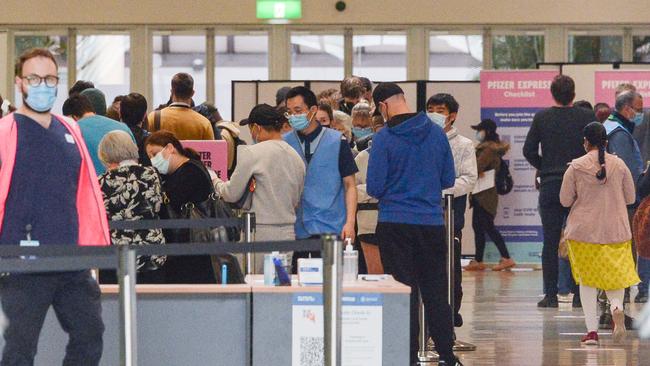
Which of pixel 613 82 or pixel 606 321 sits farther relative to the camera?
pixel 613 82

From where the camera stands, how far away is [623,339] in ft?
31.5

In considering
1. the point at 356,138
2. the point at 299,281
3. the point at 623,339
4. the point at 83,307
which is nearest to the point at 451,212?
the point at 356,138

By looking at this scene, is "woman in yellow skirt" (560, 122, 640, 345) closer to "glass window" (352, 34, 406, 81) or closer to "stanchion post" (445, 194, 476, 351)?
"stanchion post" (445, 194, 476, 351)

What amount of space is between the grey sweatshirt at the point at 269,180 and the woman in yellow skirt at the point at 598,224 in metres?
2.67

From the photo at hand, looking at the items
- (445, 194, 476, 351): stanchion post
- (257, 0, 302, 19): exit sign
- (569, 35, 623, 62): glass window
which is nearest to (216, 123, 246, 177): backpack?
(445, 194, 476, 351): stanchion post

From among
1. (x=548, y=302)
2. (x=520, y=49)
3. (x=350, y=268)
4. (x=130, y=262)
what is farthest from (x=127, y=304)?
(x=520, y=49)

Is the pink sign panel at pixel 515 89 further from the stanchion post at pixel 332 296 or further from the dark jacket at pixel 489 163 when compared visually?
the stanchion post at pixel 332 296

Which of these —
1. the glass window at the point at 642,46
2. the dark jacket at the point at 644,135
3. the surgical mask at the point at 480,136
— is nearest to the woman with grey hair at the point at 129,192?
the dark jacket at the point at 644,135

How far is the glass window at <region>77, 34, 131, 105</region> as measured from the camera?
20047mm

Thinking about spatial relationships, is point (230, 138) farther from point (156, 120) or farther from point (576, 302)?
point (576, 302)

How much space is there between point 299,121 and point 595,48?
13.1 m

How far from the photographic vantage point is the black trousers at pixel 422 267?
7418 mm

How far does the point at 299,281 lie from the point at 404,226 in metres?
1.63

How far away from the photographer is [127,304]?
15.4 ft
